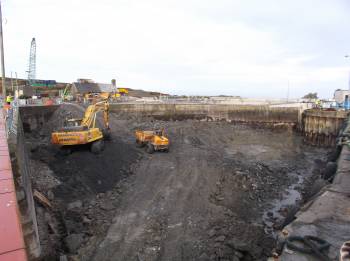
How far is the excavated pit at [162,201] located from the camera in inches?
390

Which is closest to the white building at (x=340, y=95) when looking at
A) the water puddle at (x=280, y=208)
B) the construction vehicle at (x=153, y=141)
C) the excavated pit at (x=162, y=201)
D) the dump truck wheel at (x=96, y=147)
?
the excavated pit at (x=162, y=201)

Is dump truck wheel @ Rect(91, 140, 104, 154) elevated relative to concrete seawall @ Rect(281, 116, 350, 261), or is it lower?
elevated

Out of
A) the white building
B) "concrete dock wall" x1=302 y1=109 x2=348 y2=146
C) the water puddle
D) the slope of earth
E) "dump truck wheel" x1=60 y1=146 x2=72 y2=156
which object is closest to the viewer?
the slope of earth

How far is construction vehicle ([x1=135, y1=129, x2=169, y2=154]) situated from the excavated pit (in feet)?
2.03

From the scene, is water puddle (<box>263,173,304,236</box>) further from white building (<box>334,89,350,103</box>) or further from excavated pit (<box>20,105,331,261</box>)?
white building (<box>334,89,350,103</box>)

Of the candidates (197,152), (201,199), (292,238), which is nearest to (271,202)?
(201,199)

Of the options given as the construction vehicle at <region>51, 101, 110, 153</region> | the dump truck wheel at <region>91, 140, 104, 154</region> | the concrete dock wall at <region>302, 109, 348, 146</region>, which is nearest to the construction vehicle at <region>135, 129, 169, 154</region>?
the construction vehicle at <region>51, 101, 110, 153</region>

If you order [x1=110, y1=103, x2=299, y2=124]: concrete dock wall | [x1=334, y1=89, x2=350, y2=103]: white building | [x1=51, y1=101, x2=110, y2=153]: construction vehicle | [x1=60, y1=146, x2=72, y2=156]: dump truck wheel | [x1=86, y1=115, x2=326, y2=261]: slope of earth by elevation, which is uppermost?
[x1=334, y1=89, x2=350, y2=103]: white building

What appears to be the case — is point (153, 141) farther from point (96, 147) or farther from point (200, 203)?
point (200, 203)

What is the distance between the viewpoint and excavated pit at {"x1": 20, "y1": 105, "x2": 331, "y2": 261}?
991 cm

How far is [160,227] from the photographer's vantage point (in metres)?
10.9

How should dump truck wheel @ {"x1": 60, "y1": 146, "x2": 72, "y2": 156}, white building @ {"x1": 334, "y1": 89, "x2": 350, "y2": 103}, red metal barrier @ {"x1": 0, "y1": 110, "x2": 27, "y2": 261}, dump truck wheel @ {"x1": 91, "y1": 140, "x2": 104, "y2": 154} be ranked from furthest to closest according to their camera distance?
white building @ {"x1": 334, "y1": 89, "x2": 350, "y2": 103} < dump truck wheel @ {"x1": 91, "y1": 140, "x2": 104, "y2": 154} < dump truck wheel @ {"x1": 60, "y1": 146, "x2": 72, "y2": 156} < red metal barrier @ {"x1": 0, "y1": 110, "x2": 27, "y2": 261}

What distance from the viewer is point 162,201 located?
13.0 meters

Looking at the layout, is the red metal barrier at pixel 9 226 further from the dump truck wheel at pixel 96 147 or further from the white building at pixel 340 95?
the white building at pixel 340 95
